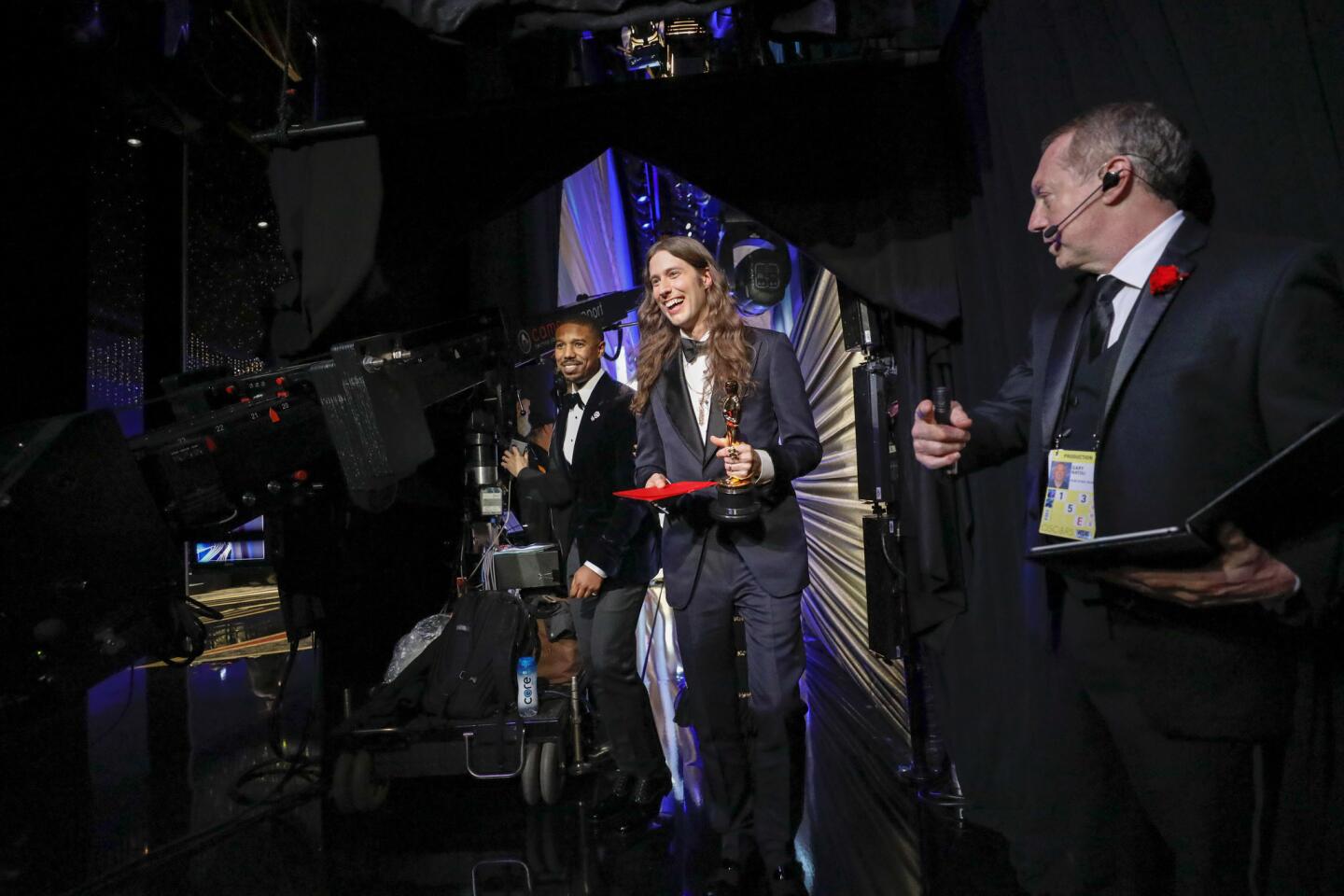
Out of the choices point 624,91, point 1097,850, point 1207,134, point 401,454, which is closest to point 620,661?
point 401,454

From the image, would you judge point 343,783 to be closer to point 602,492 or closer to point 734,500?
point 602,492

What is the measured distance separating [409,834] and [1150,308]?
311cm

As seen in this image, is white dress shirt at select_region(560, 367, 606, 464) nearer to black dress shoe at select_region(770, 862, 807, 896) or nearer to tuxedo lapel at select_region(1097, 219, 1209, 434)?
black dress shoe at select_region(770, 862, 807, 896)

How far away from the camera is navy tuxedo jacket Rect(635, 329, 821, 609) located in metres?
2.36

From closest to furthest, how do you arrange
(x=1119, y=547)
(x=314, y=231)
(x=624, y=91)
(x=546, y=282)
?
(x=1119, y=547) → (x=624, y=91) → (x=314, y=231) → (x=546, y=282)

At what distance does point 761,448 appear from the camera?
2.43m

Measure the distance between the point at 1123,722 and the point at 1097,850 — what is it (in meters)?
0.28

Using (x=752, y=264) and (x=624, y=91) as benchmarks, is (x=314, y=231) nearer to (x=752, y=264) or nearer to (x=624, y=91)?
(x=624, y=91)

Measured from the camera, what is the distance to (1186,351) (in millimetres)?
1352

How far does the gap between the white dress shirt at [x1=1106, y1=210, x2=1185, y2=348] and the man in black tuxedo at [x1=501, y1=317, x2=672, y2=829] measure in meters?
1.91

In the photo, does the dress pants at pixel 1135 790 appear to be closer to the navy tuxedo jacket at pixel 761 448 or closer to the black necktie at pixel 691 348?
the navy tuxedo jacket at pixel 761 448

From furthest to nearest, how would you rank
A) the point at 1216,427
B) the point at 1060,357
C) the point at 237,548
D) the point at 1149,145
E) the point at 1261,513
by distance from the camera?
the point at 237,548 < the point at 1060,357 < the point at 1149,145 < the point at 1216,427 < the point at 1261,513

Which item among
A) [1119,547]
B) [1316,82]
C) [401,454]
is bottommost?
[1119,547]

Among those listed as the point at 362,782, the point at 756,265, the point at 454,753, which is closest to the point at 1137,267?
the point at 454,753
